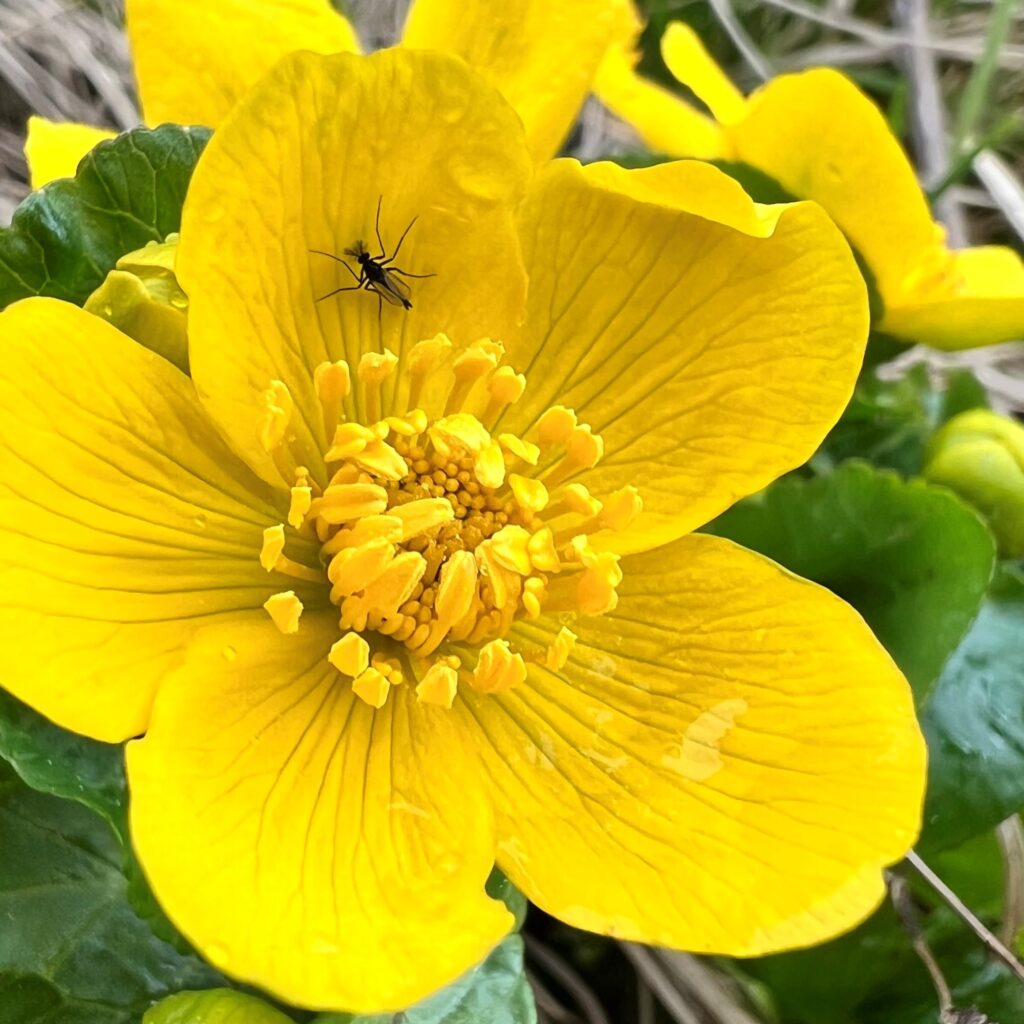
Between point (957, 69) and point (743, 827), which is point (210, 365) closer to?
point (743, 827)

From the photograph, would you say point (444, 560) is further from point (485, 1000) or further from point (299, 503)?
point (485, 1000)

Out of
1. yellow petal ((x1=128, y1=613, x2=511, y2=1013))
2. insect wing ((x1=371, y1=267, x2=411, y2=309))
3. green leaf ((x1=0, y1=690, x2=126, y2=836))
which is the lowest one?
green leaf ((x1=0, y1=690, x2=126, y2=836))

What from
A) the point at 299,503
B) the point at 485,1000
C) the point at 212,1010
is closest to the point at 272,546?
the point at 299,503

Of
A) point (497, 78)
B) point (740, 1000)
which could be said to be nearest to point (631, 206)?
point (497, 78)

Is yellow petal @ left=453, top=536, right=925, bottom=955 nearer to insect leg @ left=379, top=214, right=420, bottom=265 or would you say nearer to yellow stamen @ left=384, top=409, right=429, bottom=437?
yellow stamen @ left=384, top=409, right=429, bottom=437

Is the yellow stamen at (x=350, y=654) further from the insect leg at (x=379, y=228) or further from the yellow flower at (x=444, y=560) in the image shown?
the insect leg at (x=379, y=228)

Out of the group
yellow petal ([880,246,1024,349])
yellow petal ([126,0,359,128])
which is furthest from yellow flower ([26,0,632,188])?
yellow petal ([880,246,1024,349])
